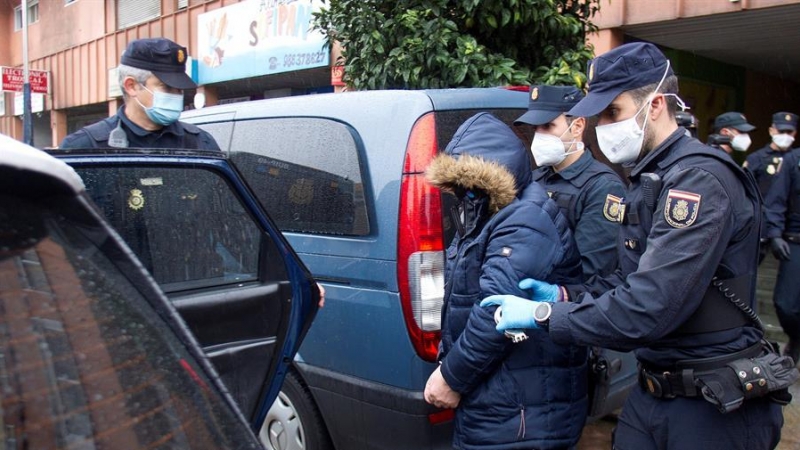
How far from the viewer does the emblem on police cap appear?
7.30ft

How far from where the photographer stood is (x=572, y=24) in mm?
4648

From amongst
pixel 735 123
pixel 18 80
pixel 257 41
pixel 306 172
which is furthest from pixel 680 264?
pixel 18 80

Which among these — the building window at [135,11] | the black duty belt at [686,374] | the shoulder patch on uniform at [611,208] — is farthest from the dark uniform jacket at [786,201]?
the building window at [135,11]

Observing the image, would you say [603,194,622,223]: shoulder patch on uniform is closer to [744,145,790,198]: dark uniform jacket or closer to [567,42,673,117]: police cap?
[567,42,673,117]: police cap

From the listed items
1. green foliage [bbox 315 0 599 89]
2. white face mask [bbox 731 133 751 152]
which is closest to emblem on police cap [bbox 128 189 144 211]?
green foliage [bbox 315 0 599 89]

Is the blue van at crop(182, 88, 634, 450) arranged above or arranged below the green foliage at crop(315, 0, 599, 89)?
below

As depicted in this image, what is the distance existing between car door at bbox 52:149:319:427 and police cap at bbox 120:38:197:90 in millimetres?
1180

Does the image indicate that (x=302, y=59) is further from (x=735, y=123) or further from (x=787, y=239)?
(x=787, y=239)

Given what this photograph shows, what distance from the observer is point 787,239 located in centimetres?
529

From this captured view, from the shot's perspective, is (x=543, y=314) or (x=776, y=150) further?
(x=776, y=150)

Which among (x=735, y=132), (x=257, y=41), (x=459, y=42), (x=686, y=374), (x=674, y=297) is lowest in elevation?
(x=686, y=374)

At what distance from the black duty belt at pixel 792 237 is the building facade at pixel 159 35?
17.3 feet

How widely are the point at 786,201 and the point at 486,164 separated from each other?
13.4 feet

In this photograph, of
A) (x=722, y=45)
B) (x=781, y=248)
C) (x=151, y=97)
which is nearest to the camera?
(x=151, y=97)
